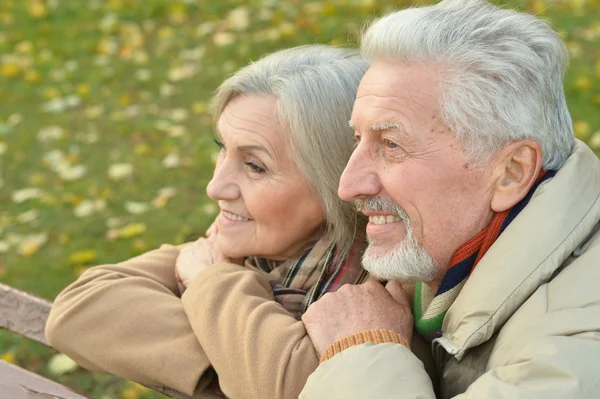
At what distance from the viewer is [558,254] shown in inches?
86.6

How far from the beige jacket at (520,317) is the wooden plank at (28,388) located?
0.81m

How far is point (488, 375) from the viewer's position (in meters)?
2.06

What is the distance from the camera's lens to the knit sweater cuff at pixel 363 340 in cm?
236

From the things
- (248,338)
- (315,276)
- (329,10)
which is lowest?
(329,10)

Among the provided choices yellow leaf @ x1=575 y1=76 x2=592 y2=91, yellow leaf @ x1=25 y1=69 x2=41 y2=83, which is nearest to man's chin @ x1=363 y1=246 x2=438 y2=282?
yellow leaf @ x1=575 y1=76 x2=592 y2=91

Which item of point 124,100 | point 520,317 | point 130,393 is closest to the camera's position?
point 520,317

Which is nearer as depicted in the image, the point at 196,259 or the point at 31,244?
the point at 196,259

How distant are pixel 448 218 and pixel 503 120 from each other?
0.30 meters

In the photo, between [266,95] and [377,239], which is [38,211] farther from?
[377,239]

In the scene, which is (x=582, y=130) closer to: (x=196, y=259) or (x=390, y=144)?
(x=196, y=259)

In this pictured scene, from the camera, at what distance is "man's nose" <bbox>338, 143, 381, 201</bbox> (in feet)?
8.19

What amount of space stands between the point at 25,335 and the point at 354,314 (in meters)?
1.32

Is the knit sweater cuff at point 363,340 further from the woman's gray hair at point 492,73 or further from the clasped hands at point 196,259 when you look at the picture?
the clasped hands at point 196,259

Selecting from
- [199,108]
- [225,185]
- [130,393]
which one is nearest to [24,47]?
[199,108]
